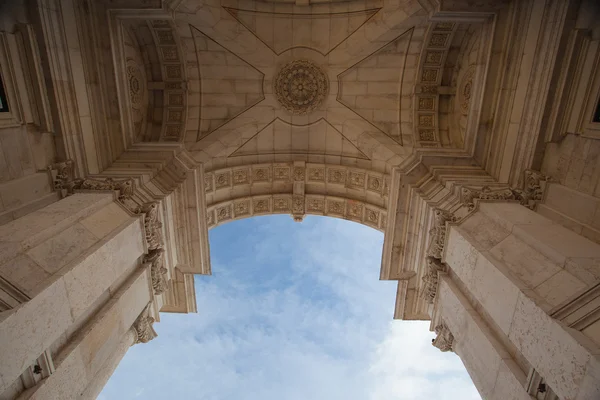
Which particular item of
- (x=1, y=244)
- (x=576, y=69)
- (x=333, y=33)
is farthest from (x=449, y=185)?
(x=1, y=244)

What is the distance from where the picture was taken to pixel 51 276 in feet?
19.6

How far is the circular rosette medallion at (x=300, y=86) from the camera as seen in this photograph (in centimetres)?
1391

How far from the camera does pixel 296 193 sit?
15.5 meters

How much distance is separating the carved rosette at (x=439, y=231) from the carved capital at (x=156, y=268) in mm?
6933

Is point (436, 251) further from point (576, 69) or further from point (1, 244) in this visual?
point (1, 244)

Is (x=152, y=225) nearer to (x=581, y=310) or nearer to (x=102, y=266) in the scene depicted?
(x=102, y=266)

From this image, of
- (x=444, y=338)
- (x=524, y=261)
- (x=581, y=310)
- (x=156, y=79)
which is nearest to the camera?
(x=581, y=310)

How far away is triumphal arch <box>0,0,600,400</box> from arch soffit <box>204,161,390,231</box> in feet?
0.28

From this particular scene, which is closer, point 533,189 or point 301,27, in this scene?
point 533,189

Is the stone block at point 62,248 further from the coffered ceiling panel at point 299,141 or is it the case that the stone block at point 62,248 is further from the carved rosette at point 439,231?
the coffered ceiling panel at point 299,141

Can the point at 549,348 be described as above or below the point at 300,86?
below

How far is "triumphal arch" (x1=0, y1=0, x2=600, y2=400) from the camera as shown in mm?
6102

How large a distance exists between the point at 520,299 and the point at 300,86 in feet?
35.0

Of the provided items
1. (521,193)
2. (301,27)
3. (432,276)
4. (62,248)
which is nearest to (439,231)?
(432,276)
